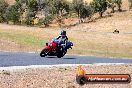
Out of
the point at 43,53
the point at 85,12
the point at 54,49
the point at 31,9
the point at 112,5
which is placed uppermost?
the point at 54,49

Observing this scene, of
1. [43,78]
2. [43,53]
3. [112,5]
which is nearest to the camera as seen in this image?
[43,78]

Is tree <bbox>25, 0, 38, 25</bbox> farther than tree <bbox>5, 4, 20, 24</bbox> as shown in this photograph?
Yes

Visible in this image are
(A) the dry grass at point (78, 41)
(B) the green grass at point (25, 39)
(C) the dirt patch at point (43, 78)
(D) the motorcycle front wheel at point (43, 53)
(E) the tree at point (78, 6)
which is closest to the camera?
(C) the dirt patch at point (43, 78)

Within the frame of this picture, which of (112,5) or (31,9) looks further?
→ (112,5)

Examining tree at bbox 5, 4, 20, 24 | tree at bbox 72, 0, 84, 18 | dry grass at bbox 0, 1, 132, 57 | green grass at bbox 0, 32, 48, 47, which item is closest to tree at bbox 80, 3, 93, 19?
tree at bbox 72, 0, 84, 18

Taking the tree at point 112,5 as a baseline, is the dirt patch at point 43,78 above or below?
above

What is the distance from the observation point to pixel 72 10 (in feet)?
381

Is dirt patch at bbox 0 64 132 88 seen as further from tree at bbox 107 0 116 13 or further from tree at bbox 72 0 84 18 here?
tree at bbox 107 0 116 13

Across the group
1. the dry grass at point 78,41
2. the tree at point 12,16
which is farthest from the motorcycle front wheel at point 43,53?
the tree at point 12,16

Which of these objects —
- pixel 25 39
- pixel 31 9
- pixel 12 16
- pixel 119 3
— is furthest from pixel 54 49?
pixel 119 3

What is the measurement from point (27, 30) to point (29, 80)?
36.2 metres

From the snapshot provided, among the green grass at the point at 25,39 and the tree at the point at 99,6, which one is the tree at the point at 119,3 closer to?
the tree at the point at 99,6

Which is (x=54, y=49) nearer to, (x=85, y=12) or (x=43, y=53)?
(x=43, y=53)

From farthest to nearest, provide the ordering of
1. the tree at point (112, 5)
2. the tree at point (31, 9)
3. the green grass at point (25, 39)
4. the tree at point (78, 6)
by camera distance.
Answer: the tree at point (112, 5) < the tree at point (78, 6) < the tree at point (31, 9) < the green grass at point (25, 39)
